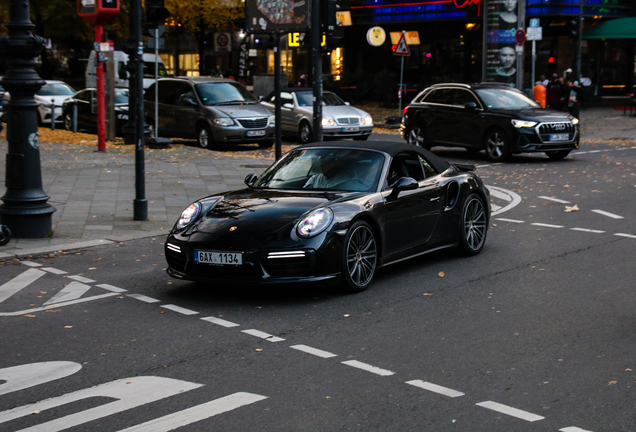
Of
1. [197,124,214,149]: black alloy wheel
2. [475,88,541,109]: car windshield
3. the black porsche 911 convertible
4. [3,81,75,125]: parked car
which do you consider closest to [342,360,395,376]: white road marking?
the black porsche 911 convertible

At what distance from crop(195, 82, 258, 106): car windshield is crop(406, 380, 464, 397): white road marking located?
60.1ft

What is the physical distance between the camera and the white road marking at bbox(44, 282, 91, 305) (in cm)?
737

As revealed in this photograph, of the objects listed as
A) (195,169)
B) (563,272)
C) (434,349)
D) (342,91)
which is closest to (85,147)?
(195,169)

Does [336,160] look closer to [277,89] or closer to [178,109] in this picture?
[277,89]

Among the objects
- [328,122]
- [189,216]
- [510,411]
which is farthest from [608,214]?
[328,122]

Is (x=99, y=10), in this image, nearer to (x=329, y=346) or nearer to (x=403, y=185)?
(x=403, y=185)

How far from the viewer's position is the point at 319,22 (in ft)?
51.3

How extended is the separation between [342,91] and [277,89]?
92.1 ft

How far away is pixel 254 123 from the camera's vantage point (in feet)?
73.2

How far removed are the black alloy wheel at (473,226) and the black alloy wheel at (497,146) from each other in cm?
1025

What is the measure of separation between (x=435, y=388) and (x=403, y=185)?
3.26 m

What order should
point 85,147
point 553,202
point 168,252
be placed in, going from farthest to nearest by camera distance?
point 85,147, point 553,202, point 168,252

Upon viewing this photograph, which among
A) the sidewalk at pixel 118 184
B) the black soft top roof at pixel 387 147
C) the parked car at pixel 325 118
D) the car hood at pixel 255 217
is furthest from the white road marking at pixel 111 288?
the parked car at pixel 325 118

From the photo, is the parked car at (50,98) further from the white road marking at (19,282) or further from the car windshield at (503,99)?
the white road marking at (19,282)
